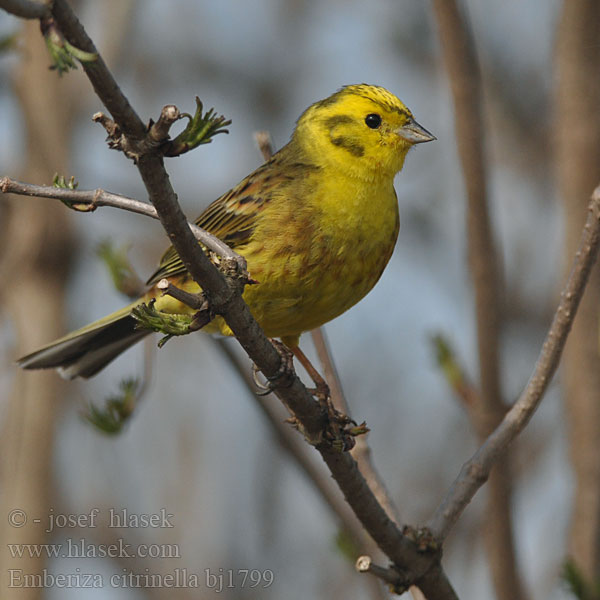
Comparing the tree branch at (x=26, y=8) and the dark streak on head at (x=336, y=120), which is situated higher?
the dark streak on head at (x=336, y=120)

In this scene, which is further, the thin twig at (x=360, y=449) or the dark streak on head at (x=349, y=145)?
the dark streak on head at (x=349, y=145)

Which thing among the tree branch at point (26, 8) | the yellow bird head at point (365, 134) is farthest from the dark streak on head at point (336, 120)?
the tree branch at point (26, 8)

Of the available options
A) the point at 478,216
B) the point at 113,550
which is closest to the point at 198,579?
the point at 113,550

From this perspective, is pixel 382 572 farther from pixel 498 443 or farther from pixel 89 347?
pixel 89 347

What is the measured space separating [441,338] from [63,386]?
277 centimetres

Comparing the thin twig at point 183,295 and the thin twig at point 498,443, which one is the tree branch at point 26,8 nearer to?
the thin twig at point 183,295

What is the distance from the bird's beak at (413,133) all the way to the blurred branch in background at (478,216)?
533mm

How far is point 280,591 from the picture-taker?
6.36m

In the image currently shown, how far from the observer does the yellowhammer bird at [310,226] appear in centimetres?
348

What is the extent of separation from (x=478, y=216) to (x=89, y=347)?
6.64 ft

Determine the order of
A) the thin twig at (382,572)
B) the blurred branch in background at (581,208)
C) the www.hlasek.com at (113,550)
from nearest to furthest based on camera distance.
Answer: the thin twig at (382,572)
the blurred branch in background at (581,208)
the www.hlasek.com at (113,550)

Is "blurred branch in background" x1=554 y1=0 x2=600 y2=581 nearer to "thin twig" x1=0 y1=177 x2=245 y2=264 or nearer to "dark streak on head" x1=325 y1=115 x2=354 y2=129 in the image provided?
"dark streak on head" x1=325 y1=115 x2=354 y2=129

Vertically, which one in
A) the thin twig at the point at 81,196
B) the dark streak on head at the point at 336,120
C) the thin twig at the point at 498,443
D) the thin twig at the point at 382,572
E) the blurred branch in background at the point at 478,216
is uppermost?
the dark streak on head at the point at 336,120

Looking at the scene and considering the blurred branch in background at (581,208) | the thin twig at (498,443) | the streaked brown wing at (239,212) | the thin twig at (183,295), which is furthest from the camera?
the streaked brown wing at (239,212)
